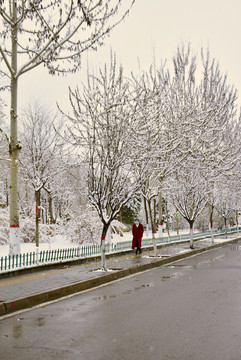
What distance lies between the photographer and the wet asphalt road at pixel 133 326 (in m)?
4.85

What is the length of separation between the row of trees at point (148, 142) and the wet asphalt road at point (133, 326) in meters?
4.41

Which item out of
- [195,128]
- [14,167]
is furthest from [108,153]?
[195,128]

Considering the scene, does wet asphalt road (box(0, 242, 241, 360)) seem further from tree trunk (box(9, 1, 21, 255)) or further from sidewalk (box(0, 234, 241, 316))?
tree trunk (box(9, 1, 21, 255))

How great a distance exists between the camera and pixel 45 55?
14172 mm

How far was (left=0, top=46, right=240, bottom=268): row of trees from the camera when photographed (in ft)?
43.8

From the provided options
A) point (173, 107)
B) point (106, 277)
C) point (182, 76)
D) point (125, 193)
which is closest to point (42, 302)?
point (106, 277)

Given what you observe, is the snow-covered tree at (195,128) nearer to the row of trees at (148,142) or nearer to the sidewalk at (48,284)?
the row of trees at (148,142)

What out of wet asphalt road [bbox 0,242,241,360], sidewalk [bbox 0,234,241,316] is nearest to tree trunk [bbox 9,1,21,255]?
sidewalk [bbox 0,234,241,316]

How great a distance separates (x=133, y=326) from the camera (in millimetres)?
6059

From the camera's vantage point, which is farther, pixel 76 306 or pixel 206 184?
pixel 206 184

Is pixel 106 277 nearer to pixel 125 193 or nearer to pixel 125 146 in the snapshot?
pixel 125 193

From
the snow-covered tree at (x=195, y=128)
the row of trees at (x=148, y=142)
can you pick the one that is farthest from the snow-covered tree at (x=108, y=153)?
the snow-covered tree at (x=195, y=128)

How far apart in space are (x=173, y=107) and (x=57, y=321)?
19.2 metres

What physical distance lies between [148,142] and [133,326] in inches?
543
